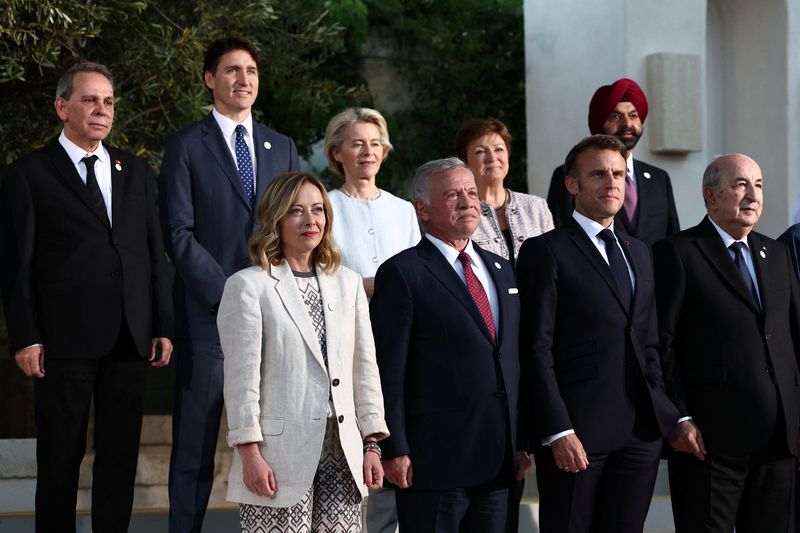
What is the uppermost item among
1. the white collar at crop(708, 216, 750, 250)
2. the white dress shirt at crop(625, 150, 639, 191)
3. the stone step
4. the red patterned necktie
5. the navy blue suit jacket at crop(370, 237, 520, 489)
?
the white dress shirt at crop(625, 150, 639, 191)

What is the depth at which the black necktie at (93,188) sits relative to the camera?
4.76 meters

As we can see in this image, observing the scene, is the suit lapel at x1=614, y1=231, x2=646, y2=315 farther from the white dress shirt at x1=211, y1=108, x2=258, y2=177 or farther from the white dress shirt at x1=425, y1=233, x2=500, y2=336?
the white dress shirt at x1=211, y1=108, x2=258, y2=177

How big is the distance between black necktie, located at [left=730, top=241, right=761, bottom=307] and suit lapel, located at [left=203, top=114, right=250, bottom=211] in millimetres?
1819

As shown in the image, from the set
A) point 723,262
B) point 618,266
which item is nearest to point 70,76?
point 618,266

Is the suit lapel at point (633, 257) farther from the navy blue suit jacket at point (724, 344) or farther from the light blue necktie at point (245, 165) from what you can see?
the light blue necktie at point (245, 165)

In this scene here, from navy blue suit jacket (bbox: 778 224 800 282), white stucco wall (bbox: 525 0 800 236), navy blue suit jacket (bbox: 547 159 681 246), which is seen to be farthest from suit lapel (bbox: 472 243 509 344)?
white stucco wall (bbox: 525 0 800 236)

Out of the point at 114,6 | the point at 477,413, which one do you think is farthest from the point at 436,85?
the point at 477,413

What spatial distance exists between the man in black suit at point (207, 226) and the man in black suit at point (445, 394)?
2.58ft

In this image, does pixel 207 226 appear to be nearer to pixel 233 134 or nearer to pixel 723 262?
pixel 233 134

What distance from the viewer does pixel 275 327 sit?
385cm

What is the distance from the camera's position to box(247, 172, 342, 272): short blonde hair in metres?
3.95

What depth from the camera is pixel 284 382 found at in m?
3.82

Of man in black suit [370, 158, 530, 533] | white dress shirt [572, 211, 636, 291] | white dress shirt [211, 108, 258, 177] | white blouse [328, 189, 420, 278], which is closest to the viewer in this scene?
man in black suit [370, 158, 530, 533]

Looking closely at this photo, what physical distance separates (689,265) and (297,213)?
157 centimetres
